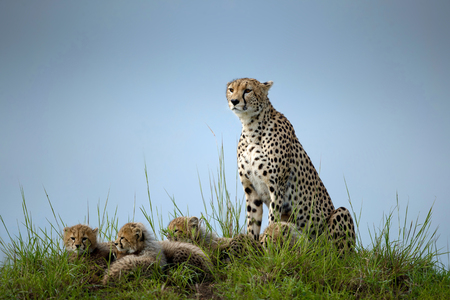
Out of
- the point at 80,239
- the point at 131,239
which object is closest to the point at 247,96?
the point at 131,239

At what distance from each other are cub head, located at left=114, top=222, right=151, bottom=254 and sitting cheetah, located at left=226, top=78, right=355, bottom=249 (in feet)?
4.76

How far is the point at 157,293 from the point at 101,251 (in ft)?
2.82

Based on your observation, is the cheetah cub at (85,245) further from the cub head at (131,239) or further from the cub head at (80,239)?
the cub head at (131,239)

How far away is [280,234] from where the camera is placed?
14.1 ft

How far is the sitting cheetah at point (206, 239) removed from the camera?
444cm

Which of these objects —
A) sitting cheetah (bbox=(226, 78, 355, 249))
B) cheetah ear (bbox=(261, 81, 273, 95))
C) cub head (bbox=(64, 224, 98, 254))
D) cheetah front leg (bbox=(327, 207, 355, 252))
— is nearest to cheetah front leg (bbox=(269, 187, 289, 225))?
sitting cheetah (bbox=(226, 78, 355, 249))

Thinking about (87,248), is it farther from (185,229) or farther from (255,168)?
(255,168)

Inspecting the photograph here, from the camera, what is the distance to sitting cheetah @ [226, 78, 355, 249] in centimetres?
490

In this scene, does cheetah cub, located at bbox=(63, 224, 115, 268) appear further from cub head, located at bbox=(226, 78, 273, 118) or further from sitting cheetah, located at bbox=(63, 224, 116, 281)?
cub head, located at bbox=(226, 78, 273, 118)

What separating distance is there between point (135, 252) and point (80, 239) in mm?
526

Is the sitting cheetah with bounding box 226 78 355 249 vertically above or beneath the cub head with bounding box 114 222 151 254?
above

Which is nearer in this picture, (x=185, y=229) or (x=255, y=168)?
(x=185, y=229)

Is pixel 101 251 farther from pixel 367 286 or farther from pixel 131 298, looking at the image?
pixel 367 286

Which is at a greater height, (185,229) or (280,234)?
(185,229)
